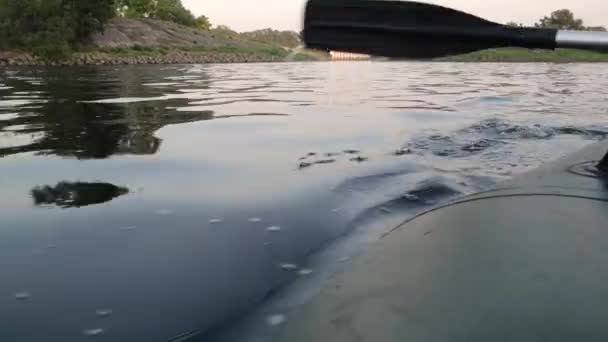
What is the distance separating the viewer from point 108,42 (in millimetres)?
46250

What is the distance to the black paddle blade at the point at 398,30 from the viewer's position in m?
2.46

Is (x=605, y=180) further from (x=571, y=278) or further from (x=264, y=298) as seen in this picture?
(x=264, y=298)

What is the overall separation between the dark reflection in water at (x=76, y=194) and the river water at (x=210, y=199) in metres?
0.01

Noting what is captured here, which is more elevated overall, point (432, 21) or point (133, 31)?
point (133, 31)

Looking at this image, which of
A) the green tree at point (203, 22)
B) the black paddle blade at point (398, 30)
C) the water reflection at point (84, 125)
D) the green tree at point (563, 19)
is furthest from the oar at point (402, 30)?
the green tree at point (203, 22)

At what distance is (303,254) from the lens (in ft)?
7.55

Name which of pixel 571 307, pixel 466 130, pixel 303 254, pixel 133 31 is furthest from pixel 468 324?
pixel 133 31

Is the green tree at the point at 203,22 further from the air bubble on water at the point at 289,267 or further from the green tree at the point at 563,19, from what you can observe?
the air bubble on water at the point at 289,267

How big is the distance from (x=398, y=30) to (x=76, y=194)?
78.7 inches

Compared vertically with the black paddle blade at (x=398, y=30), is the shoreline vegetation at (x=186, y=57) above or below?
above

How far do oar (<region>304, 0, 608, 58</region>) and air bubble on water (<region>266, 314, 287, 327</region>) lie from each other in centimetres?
149

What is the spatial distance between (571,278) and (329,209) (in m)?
1.70

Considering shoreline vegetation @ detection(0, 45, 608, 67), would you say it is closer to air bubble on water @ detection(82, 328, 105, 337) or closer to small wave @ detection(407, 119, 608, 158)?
small wave @ detection(407, 119, 608, 158)

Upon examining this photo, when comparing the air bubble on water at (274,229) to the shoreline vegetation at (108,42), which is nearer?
the air bubble on water at (274,229)
